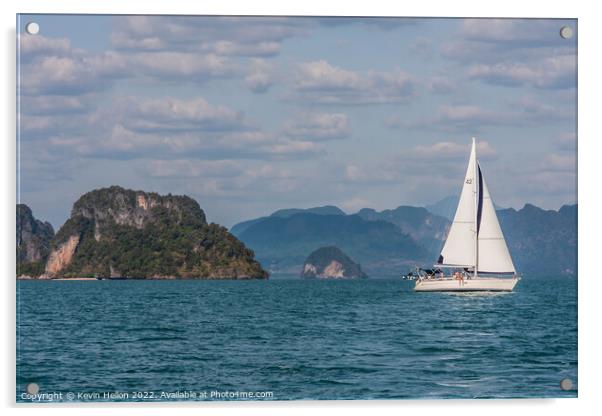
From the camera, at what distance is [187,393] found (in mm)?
19609

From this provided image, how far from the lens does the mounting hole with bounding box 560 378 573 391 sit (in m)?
20.0

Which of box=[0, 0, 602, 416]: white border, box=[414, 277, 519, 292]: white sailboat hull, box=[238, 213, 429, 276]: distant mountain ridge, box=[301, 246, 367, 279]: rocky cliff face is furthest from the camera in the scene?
box=[301, 246, 367, 279]: rocky cliff face

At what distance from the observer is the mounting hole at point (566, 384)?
20.0m

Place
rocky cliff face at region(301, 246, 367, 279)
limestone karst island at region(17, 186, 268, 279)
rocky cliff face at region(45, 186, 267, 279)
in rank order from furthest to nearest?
1. rocky cliff face at region(45, 186, 267, 279)
2. limestone karst island at region(17, 186, 268, 279)
3. rocky cliff face at region(301, 246, 367, 279)

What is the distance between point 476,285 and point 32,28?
95.0 ft

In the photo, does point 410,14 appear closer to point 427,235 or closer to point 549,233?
point 549,233

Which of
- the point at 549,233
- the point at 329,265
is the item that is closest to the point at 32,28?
the point at 549,233

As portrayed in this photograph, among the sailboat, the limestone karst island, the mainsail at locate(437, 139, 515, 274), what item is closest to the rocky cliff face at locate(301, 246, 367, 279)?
the limestone karst island

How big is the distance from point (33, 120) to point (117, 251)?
113m

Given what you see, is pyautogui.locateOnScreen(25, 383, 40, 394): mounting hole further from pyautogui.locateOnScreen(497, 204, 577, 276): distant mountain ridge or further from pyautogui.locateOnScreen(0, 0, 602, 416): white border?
pyautogui.locateOnScreen(497, 204, 577, 276): distant mountain ridge

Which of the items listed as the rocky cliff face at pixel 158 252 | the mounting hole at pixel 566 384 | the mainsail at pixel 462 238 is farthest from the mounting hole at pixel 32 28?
the rocky cliff face at pixel 158 252

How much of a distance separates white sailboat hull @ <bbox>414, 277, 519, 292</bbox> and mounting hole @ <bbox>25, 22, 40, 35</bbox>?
27.4m

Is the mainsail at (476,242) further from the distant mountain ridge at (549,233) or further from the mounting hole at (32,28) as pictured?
the mounting hole at (32,28)
